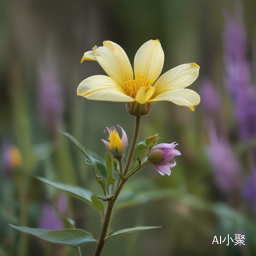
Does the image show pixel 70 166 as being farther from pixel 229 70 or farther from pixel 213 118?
pixel 229 70

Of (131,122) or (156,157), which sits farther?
(131,122)

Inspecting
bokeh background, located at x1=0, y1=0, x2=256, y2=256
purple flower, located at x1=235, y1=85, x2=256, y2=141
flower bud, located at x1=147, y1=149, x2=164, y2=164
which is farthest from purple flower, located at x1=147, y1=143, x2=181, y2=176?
purple flower, located at x1=235, y1=85, x2=256, y2=141

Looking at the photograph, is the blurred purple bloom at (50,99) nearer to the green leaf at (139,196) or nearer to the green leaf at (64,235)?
the green leaf at (139,196)

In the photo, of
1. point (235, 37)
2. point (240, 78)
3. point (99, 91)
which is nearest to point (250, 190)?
point (240, 78)

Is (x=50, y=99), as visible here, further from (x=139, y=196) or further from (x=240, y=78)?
(x=240, y=78)

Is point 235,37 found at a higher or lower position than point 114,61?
higher

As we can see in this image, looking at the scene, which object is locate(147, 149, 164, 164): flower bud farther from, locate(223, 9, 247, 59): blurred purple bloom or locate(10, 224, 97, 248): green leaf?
locate(223, 9, 247, 59): blurred purple bloom

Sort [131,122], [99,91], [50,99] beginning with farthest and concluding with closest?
[131,122], [50,99], [99,91]
